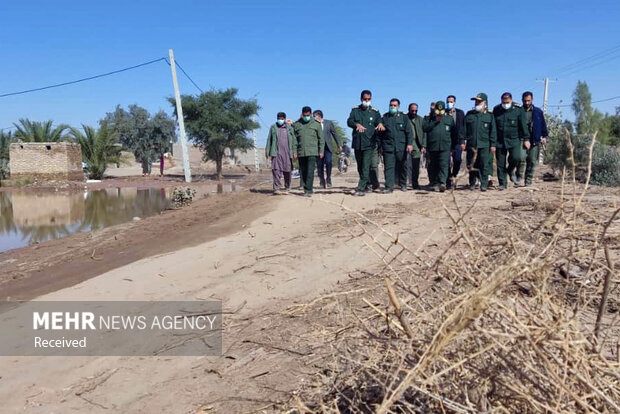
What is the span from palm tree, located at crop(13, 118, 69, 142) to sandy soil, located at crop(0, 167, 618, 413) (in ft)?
77.6

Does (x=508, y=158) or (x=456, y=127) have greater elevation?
(x=456, y=127)

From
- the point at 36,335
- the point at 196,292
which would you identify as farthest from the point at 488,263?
the point at 36,335

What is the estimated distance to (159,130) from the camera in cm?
3491

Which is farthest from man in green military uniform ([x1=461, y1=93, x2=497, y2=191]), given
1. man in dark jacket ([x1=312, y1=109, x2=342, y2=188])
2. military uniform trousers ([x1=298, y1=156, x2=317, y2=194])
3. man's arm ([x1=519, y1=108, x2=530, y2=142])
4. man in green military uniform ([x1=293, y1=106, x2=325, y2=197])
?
man in dark jacket ([x1=312, y1=109, x2=342, y2=188])

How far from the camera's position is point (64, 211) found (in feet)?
47.7

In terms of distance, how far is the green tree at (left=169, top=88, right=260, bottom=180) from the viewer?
80.2 ft

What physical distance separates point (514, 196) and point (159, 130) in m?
30.5

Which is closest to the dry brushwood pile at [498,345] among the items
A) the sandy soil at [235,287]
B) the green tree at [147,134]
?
the sandy soil at [235,287]

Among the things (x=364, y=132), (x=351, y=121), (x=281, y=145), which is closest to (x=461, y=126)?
(x=364, y=132)

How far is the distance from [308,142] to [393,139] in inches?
63.7

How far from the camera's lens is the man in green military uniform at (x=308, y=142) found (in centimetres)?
956

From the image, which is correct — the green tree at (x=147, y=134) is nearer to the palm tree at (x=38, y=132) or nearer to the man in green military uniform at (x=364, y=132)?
the palm tree at (x=38, y=132)

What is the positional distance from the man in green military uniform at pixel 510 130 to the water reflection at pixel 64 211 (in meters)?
→ 8.27

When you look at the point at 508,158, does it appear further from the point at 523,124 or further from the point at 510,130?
the point at 523,124
